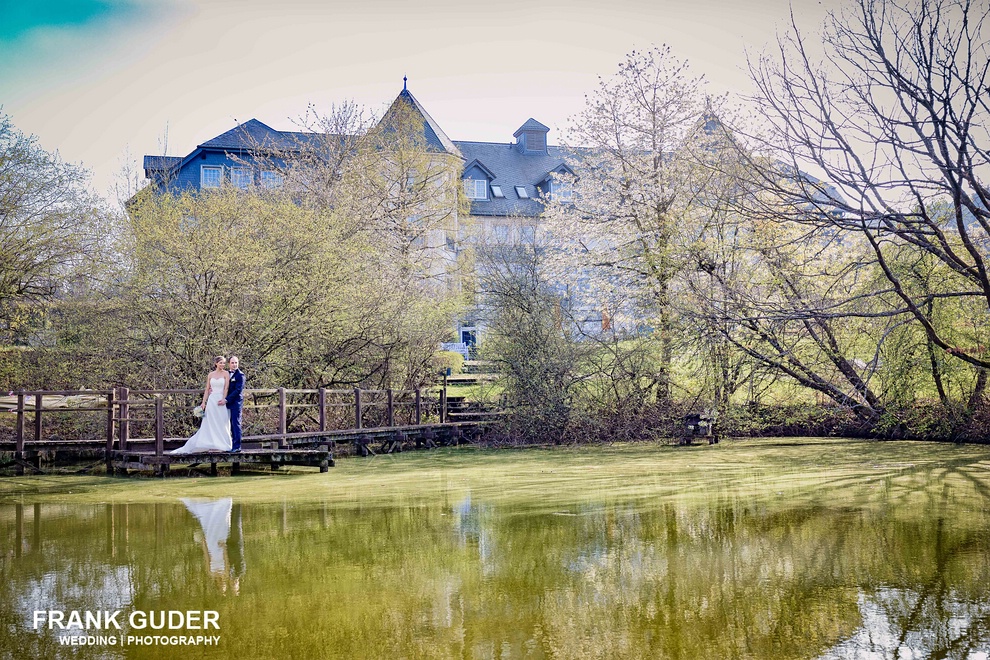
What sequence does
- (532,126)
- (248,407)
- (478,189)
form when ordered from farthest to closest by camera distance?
(532,126), (478,189), (248,407)

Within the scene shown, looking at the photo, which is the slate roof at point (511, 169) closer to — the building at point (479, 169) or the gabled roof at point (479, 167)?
the building at point (479, 169)

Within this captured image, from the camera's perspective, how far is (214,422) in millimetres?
15156

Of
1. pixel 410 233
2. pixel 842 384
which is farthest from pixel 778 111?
pixel 410 233

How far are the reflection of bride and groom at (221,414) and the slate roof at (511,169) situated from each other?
107ft

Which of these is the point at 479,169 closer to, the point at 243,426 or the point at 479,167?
the point at 479,167

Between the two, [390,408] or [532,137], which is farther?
[532,137]

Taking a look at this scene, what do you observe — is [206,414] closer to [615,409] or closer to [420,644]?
[615,409]

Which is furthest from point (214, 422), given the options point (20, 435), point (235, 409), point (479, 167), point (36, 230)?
point (479, 167)

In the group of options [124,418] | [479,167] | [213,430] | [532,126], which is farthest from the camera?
[532,126]

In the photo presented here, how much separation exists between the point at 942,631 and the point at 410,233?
23.6 m

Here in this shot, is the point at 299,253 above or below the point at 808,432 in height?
above

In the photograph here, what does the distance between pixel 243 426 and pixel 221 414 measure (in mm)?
2901

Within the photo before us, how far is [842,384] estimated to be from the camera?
1917 centimetres

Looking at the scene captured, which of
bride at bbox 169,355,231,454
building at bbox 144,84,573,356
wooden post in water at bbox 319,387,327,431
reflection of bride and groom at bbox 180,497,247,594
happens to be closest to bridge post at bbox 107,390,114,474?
bride at bbox 169,355,231,454
